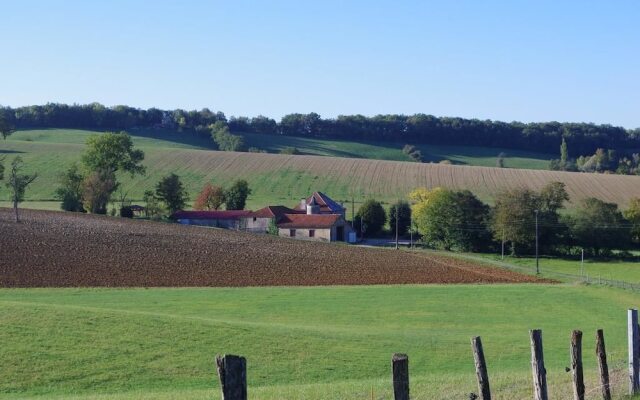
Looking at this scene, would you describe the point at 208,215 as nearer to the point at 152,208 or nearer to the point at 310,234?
the point at 152,208

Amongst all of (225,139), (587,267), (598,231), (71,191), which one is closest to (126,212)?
(71,191)

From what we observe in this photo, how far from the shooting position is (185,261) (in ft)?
200

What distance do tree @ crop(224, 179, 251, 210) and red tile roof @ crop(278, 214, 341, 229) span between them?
49.1ft

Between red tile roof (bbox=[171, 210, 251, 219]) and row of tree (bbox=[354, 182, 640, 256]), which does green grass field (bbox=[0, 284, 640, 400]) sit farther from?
red tile roof (bbox=[171, 210, 251, 219])

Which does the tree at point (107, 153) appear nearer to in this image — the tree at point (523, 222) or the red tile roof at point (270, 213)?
the red tile roof at point (270, 213)

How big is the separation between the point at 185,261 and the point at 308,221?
32485mm

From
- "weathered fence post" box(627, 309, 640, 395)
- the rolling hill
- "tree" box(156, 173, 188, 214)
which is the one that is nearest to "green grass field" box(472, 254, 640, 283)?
the rolling hill

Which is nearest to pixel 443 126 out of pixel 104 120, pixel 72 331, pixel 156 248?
pixel 104 120

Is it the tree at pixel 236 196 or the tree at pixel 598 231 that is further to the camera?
the tree at pixel 236 196

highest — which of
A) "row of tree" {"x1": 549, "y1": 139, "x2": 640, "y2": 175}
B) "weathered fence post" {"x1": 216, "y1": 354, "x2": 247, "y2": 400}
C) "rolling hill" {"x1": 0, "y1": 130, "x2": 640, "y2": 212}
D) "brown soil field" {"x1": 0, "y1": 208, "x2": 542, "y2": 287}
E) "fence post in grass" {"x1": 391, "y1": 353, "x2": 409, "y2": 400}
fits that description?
"row of tree" {"x1": 549, "y1": 139, "x2": 640, "y2": 175}

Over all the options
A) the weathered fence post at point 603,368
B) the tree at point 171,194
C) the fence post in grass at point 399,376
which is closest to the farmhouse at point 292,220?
the tree at point 171,194

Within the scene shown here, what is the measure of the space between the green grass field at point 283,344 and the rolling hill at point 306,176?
69655 mm

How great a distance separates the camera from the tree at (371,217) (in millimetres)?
98062

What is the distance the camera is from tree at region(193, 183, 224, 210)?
354 ft
